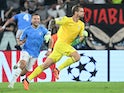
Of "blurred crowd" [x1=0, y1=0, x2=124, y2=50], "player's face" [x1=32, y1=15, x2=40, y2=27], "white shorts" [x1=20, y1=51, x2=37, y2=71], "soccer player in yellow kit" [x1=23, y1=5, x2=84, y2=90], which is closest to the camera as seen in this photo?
"player's face" [x1=32, y1=15, x2=40, y2=27]

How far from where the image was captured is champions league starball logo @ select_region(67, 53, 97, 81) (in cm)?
1811

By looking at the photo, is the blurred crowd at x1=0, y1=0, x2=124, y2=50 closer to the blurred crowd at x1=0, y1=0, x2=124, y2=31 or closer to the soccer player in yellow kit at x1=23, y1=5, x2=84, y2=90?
the blurred crowd at x1=0, y1=0, x2=124, y2=31

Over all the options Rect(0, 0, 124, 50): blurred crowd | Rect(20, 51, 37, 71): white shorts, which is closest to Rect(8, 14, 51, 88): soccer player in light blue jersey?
Rect(20, 51, 37, 71): white shorts

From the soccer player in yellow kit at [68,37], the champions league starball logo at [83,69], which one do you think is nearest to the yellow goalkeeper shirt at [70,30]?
the soccer player in yellow kit at [68,37]

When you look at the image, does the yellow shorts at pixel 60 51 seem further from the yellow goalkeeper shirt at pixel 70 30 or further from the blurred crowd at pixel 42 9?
the blurred crowd at pixel 42 9

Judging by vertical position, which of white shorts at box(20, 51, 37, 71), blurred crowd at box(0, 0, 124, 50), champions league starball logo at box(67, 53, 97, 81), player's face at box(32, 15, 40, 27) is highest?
player's face at box(32, 15, 40, 27)

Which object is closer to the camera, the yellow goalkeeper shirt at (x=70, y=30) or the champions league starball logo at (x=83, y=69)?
the yellow goalkeeper shirt at (x=70, y=30)

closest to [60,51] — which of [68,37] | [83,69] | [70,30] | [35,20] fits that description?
[68,37]

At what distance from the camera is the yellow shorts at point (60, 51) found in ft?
48.8

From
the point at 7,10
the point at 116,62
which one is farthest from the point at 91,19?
the point at 7,10

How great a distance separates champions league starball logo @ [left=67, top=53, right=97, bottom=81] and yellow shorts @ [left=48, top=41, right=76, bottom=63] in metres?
3.09

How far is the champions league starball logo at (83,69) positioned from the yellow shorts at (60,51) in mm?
3091

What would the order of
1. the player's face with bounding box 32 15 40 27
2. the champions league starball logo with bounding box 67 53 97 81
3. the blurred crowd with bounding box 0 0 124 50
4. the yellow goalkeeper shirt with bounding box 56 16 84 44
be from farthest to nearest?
the blurred crowd with bounding box 0 0 124 50 → the champions league starball logo with bounding box 67 53 97 81 → the yellow goalkeeper shirt with bounding box 56 16 84 44 → the player's face with bounding box 32 15 40 27

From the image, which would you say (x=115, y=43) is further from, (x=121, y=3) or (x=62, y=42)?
(x=62, y=42)
